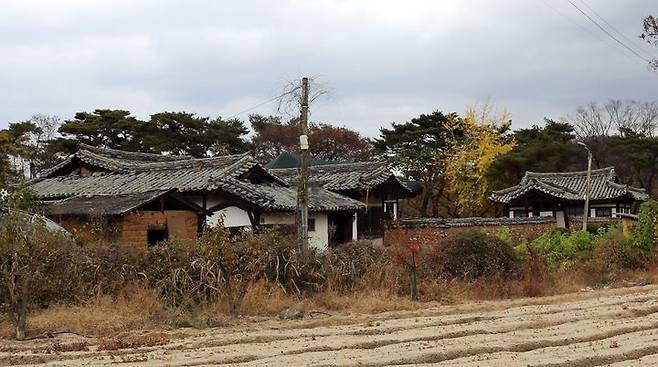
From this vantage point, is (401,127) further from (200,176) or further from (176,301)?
(176,301)

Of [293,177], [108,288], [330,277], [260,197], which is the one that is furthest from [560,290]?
[293,177]

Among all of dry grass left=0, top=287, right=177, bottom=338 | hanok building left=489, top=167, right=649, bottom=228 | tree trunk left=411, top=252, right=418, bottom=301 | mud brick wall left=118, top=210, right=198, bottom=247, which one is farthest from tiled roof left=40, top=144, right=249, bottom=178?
hanok building left=489, top=167, right=649, bottom=228

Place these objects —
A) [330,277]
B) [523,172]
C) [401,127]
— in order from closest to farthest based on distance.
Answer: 1. [330,277]
2. [523,172]
3. [401,127]

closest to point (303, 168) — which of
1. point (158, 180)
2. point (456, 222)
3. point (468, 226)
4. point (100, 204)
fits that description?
point (100, 204)

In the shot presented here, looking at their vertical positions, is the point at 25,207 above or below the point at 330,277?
above

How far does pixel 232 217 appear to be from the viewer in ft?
57.8

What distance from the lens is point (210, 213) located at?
17234mm

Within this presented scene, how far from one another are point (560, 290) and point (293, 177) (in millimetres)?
13643

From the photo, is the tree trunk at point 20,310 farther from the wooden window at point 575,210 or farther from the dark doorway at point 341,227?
the wooden window at point 575,210

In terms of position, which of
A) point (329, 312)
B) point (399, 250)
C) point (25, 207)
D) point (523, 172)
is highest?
point (523, 172)

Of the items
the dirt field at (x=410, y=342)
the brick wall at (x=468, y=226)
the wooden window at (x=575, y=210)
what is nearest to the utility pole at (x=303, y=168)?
the dirt field at (x=410, y=342)

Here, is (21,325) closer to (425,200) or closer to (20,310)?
(20,310)

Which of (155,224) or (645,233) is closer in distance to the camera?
(155,224)

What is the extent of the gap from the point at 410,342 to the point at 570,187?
1062 inches
